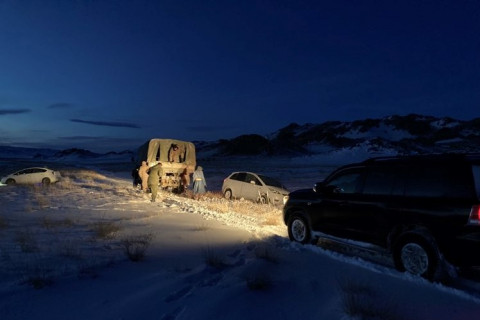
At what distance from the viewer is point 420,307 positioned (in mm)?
5316

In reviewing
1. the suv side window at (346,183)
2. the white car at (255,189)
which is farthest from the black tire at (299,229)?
the white car at (255,189)

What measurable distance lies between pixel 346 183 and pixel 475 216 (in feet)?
9.53

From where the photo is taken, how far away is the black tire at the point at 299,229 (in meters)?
9.36

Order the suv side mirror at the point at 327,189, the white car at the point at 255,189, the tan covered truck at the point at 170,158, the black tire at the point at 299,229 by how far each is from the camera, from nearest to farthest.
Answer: the suv side mirror at the point at 327,189 < the black tire at the point at 299,229 < the white car at the point at 255,189 < the tan covered truck at the point at 170,158

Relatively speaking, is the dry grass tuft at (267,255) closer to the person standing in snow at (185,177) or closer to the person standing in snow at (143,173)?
the person standing in snow at (143,173)

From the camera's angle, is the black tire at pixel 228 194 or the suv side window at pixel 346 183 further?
the black tire at pixel 228 194

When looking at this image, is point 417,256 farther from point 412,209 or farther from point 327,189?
point 327,189

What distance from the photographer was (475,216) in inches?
234

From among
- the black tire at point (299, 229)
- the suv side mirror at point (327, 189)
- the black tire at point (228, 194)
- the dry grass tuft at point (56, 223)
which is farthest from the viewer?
the black tire at point (228, 194)

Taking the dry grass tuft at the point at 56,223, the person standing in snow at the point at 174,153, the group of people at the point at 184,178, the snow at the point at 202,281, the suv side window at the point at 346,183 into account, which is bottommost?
the snow at the point at 202,281

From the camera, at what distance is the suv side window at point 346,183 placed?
27.0ft

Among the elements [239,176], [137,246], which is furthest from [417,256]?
[239,176]

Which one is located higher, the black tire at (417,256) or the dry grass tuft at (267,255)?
the black tire at (417,256)

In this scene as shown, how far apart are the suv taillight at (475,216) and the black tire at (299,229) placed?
149 inches
